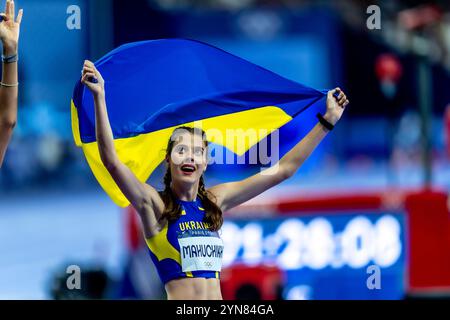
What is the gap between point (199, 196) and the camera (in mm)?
6145

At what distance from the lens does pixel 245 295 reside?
32.0ft

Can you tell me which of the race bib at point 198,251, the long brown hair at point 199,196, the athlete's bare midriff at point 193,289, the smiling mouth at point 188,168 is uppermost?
the smiling mouth at point 188,168

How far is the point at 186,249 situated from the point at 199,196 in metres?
0.36

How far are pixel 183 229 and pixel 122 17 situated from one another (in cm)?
1382

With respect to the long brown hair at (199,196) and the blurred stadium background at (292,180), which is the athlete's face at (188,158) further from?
the blurred stadium background at (292,180)

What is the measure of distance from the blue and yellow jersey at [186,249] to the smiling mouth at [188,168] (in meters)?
0.21

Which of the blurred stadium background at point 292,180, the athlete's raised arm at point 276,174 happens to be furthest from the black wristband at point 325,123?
the blurred stadium background at point 292,180

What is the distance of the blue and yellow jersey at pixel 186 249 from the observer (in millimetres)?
5914

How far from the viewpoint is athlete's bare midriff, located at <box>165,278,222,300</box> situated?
5898 millimetres

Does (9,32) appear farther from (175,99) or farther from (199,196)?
(175,99)

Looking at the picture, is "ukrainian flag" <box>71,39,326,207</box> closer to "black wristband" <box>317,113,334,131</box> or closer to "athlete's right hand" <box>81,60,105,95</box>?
"black wristband" <box>317,113,334,131</box>

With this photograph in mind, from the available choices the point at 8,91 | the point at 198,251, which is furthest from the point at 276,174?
the point at 8,91

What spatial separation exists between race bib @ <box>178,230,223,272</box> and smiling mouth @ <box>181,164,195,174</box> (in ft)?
1.00

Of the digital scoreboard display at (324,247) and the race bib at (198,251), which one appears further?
the digital scoreboard display at (324,247)
